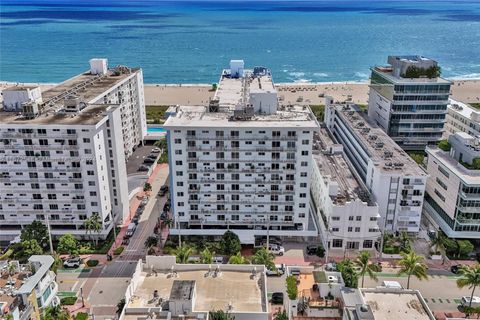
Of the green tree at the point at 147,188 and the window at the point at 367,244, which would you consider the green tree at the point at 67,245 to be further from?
the window at the point at 367,244

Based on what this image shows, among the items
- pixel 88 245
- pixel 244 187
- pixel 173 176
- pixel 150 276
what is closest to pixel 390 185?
pixel 244 187

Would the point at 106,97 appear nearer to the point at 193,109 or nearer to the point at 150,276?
the point at 193,109

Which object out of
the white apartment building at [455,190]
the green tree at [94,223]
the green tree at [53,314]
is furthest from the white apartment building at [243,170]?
the green tree at [53,314]

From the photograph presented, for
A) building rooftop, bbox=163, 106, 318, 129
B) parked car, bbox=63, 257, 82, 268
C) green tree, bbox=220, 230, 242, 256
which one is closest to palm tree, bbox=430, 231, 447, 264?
building rooftop, bbox=163, 106, 318, 129

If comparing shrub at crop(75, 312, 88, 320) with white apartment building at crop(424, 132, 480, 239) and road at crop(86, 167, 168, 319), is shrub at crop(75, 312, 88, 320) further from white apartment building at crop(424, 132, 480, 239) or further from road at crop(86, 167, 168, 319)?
white apartment building at crop(424, 132, 480, 239)

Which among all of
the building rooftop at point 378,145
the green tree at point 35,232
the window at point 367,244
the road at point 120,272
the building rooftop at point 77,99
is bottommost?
the road at point 120,272
